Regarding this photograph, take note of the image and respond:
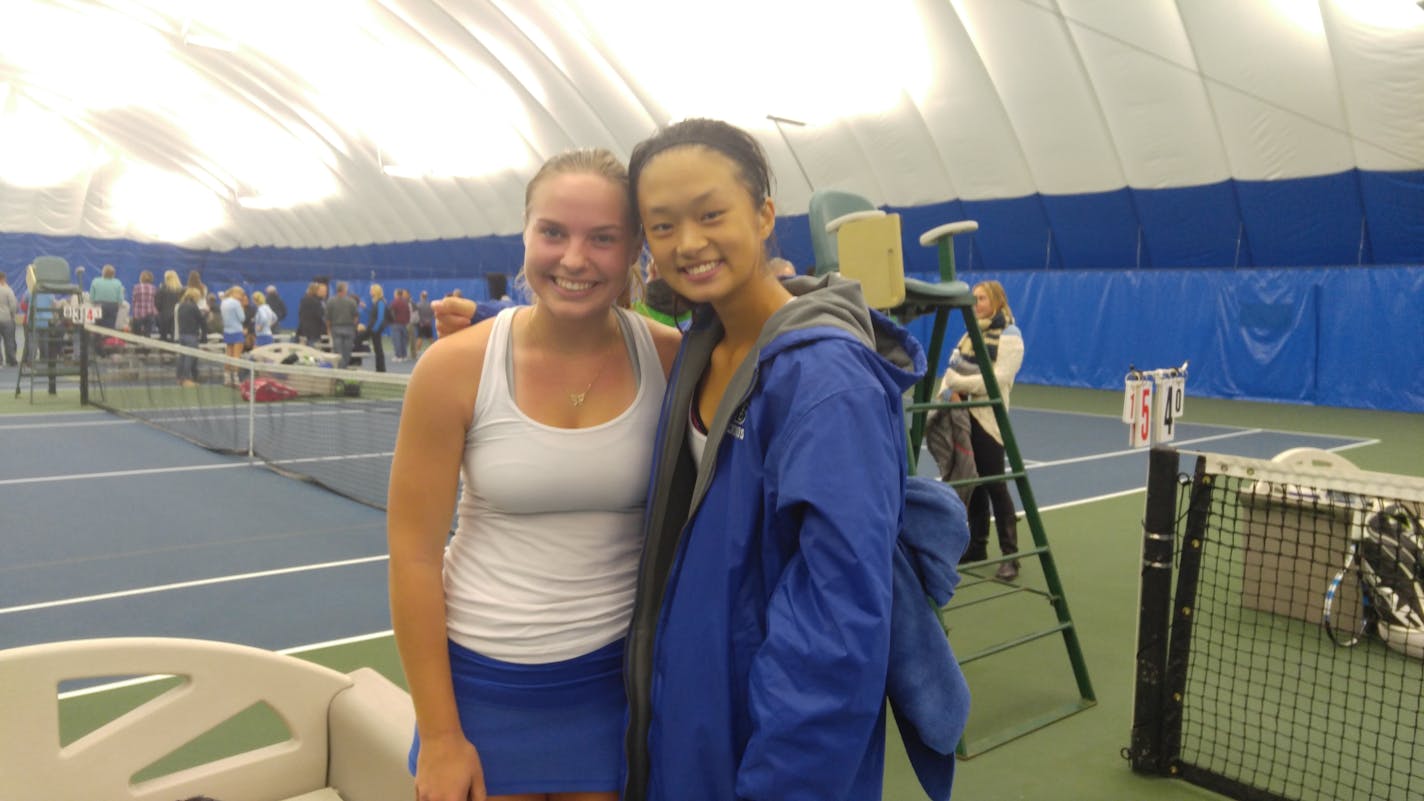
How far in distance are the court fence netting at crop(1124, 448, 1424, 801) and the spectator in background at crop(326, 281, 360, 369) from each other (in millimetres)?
15237

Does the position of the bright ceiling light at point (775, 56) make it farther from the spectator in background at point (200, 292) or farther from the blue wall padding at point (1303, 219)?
the spectator in background at point (200, 292)

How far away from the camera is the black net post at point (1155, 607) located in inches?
135

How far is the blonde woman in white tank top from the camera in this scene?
1.54m

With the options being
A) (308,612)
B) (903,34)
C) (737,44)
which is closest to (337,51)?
(737,44)

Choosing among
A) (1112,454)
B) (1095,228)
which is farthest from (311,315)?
(1095,228)


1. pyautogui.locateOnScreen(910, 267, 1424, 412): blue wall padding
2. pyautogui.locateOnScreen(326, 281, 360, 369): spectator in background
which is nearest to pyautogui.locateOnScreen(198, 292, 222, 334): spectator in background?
pyautogui.locateOnScreen(326, 281, 360, 369): spectator in background

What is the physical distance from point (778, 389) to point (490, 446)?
472 mm

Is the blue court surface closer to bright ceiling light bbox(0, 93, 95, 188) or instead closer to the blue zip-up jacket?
the blue zip-up jacket

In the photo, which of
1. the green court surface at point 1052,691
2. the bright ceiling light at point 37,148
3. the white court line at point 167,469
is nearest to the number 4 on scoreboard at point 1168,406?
the green court surface at point 1052,691

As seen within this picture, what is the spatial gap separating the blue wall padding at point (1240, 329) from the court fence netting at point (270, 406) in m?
11.3

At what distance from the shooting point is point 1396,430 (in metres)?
12.4

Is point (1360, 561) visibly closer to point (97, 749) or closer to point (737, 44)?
point (97, 749)

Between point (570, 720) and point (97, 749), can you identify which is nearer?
point (570, 720)

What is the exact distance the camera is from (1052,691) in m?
4.32
